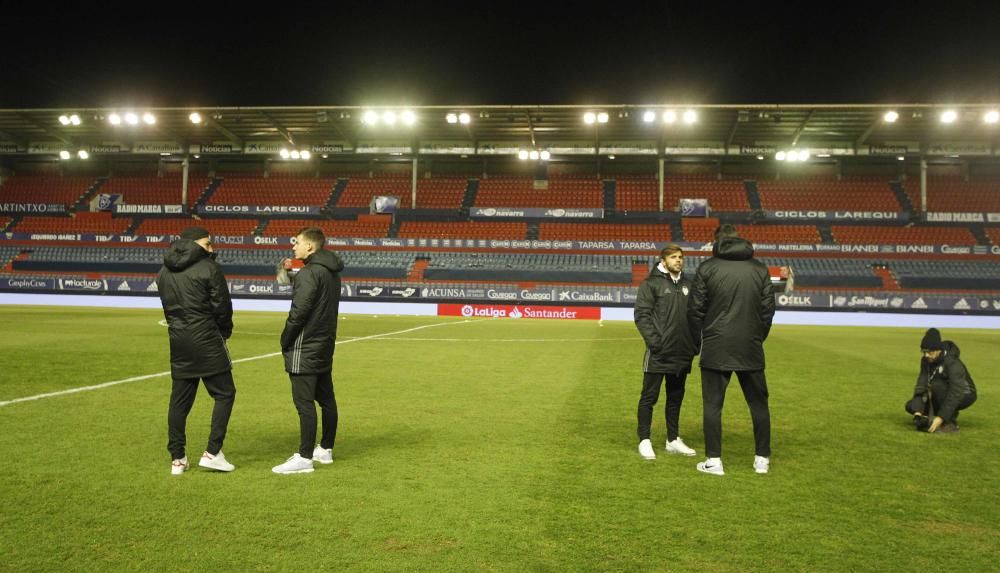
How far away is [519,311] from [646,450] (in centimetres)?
3088

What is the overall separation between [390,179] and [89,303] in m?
21.9

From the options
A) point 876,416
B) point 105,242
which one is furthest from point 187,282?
point 105,242

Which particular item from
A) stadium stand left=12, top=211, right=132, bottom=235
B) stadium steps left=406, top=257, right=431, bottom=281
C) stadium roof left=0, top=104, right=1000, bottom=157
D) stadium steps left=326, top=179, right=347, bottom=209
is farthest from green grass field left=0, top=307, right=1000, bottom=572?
stadium stand left=12, top=211, right=132, bottom=235

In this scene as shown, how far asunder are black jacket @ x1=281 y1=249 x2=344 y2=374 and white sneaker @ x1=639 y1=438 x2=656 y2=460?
9.82 ft

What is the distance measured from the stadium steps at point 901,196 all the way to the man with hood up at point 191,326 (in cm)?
4987

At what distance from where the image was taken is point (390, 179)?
5338cm

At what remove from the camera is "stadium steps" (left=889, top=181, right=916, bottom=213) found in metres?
46.9

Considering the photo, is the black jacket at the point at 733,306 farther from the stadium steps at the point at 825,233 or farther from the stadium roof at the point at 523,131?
the stadium steps at the point at 825,233

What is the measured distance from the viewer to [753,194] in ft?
162

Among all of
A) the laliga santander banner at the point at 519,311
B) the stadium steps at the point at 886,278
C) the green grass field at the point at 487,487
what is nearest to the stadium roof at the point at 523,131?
the stadium steps at the point at 886,278

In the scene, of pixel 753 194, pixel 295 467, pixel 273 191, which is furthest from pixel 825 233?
pixel 295 467

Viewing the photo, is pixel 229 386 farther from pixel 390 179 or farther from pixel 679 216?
pixel 390 179

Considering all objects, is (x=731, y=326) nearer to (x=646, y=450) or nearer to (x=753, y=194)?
(x=646, y=450)

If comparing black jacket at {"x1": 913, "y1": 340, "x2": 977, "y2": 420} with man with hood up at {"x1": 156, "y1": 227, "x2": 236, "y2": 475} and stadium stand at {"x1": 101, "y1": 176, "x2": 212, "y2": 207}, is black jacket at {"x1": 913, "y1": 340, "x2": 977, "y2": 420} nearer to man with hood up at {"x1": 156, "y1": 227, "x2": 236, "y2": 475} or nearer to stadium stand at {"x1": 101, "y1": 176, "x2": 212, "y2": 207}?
man with hood up at {"x1": 156, "y1": 227, "x2": 236, "y2": 475}
